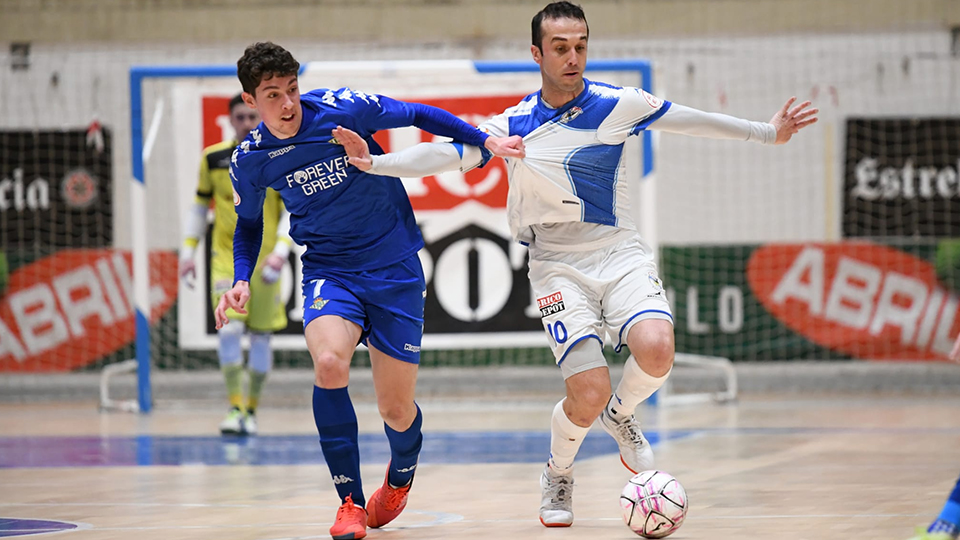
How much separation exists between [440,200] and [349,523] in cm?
650

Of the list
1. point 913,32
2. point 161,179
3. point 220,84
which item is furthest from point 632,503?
point 913,32

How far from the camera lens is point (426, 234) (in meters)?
10.8

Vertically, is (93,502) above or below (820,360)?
above

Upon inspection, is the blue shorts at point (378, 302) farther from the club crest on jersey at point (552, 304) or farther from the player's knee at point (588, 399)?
the player's knee at point (588, 399)

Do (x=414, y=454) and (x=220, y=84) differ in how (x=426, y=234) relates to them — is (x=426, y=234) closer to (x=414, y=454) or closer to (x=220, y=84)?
(x=220, y=84)

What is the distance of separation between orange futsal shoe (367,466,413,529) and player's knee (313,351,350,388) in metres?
0.54

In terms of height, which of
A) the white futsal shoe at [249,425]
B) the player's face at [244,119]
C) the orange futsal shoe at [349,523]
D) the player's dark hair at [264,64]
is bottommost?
the white futsal shoe at [249,425]

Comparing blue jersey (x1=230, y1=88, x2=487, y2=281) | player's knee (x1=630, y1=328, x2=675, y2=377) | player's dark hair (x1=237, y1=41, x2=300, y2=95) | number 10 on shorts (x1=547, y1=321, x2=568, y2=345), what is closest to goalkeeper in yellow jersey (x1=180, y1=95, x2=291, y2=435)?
blue jersey (x1=230, y1=88, x2=487, y2=281)

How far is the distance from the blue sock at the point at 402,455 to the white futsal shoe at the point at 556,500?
552 mm

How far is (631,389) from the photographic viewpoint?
4941 mm

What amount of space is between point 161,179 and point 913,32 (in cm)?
939

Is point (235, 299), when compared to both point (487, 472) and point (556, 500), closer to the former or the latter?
point (556, 500)

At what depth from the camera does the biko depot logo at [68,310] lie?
12.7 m

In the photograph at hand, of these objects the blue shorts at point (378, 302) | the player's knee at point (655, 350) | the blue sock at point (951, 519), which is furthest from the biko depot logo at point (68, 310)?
the blue sock at point (951, 519)
